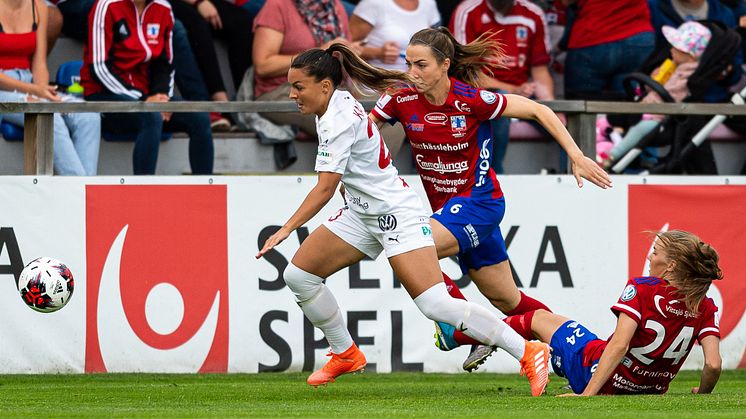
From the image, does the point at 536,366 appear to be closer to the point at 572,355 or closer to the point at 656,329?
the point at 572,355

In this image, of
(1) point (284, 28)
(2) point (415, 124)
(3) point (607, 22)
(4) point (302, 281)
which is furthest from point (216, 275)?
(3) point (607, 22)

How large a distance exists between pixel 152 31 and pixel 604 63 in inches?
157

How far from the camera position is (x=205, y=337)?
30.2 ft

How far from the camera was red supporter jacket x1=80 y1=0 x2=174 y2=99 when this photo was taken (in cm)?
1012

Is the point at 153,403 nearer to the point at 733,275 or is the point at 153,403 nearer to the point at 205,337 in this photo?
the point at 205,337

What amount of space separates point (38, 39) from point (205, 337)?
2.77 m

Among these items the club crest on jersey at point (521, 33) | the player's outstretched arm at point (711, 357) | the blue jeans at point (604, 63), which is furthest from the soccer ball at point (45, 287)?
the blue jeans at point (604, 63)

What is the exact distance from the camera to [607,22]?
1155cm

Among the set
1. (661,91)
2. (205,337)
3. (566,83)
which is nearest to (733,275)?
(661,91)

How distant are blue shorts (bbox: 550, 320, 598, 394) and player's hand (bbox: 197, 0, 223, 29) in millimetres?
5002

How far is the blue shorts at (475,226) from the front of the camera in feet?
24.6

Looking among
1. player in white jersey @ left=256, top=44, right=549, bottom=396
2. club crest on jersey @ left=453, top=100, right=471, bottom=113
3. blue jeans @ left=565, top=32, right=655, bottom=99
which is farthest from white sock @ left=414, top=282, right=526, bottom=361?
blue jeans @ left=565, top=32, right=655, bottom=99

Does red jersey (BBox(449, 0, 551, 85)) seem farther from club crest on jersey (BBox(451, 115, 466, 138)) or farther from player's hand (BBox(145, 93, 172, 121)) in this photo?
club crest on jersey (BBox(451, 115, 466, 138))

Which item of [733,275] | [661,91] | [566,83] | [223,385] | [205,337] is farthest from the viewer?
[566,83]
